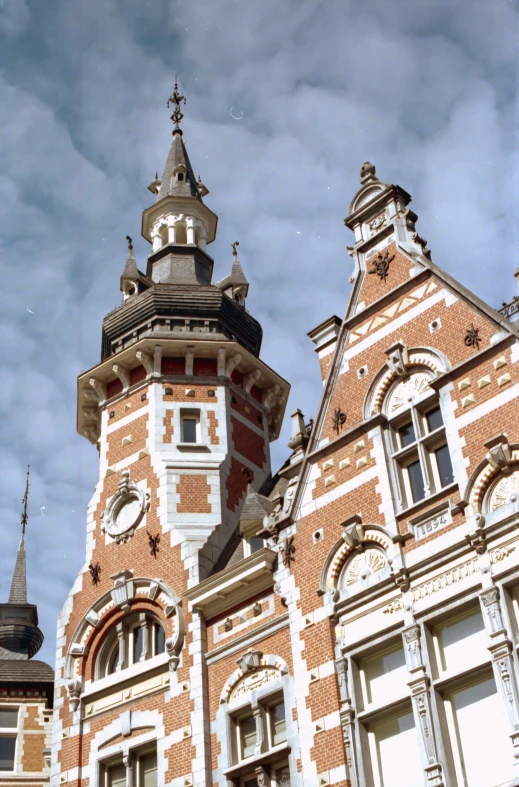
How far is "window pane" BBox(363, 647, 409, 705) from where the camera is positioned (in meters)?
19.3

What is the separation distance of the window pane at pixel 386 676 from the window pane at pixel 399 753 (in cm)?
47

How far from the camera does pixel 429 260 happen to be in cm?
2356

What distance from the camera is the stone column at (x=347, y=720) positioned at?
61.8ft

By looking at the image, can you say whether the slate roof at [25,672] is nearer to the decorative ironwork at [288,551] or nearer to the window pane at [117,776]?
the window pane at [117,776]

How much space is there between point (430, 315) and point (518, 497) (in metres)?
5.17

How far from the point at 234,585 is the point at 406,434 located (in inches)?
194

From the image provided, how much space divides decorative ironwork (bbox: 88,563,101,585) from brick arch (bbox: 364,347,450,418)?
28.0ft

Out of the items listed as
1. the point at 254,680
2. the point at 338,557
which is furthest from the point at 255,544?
the point at 338,557

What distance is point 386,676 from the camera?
19.7 m

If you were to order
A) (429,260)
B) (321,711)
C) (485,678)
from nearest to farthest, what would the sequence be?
(485,678) < (321,711) < (429,260)

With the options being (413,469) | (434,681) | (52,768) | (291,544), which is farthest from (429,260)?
(52,768)

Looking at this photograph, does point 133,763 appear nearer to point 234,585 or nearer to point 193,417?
point 234,585

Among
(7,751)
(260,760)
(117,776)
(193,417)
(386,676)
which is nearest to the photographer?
(386,676)

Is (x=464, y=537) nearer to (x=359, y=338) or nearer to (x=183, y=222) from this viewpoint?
(x=359, y=338)
